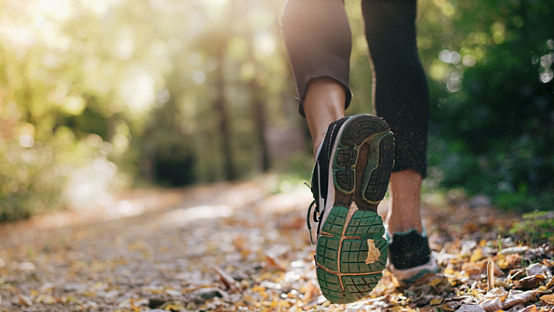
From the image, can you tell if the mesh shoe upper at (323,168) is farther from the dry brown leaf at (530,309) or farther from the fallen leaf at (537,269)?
the fallen leaf at (537,269)

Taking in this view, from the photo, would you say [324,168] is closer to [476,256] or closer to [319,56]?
[319,56]

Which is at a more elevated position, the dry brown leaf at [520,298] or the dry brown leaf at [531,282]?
the dry brown leaf at [531,282]

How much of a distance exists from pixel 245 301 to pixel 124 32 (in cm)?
971

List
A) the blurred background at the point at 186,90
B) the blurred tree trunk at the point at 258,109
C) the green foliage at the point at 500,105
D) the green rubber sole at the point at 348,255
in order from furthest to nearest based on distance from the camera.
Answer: the blurred tree trunk at the point at 258,109 → the blurred background at the point at 186,90 → the green foliage at the point at 500,105 → the green rubber sole at the point at 348,255

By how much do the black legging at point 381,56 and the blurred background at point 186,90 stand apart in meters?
0.64

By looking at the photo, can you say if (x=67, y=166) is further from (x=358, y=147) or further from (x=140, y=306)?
(x=358, y=147)

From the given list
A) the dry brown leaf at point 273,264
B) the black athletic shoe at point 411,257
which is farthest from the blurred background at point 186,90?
the dry brown leaf at point 273,264

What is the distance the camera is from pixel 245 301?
61.5 inches

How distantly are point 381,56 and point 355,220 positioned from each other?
66 cm

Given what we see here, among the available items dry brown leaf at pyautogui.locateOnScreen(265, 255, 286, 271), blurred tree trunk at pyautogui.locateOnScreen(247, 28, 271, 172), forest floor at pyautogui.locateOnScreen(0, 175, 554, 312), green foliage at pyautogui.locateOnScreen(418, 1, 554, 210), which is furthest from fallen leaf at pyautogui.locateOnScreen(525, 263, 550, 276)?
blurred tree trunk at pyautogui.locateOnScreen(247, 28, 271, 172)

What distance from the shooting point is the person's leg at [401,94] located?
4.64 ft

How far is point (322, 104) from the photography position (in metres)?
1.25

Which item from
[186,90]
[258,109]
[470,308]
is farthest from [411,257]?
[186,90]

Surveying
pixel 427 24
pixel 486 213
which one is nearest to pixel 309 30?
pixel 486 213
